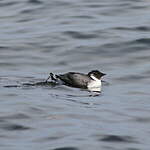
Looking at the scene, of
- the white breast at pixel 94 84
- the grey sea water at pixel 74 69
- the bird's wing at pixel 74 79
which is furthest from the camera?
the white breast at pixel 94 84

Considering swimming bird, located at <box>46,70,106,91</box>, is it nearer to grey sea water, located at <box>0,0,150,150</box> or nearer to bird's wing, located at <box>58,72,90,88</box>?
bird's wing, located at <box>58,72,90,88</box>

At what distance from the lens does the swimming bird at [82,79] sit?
17.4m

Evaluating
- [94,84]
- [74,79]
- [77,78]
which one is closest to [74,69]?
[94,84]

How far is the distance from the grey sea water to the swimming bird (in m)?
0.21

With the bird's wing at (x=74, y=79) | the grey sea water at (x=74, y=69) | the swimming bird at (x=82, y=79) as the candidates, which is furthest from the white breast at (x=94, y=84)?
the grey sea water at (x=74, y=69)

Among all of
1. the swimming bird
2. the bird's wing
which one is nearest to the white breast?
the swimming bird

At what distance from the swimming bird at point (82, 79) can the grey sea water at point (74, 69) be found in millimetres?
206

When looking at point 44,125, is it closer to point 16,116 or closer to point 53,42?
point 16,116

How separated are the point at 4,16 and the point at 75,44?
13.7 ft

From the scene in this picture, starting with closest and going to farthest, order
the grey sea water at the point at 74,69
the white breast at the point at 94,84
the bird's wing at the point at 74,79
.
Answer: the grey sea water at the point at 74,69, the bird's wing at the point at 74,79, the white breast at the point at 94,84

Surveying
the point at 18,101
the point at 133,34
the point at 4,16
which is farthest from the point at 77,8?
→ the point at 18,101

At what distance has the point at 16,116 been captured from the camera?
14.0 m

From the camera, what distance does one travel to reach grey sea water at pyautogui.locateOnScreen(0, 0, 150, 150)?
12.8m

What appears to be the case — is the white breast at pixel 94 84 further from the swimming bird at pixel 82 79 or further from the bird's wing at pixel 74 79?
the bird's wing at pixel 74 79
